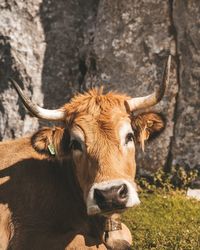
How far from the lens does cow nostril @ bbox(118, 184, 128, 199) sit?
639 cm

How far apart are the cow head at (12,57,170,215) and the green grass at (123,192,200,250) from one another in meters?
1.91

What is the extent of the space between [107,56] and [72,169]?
4442 mm

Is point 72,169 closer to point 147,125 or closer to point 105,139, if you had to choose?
point 105,139

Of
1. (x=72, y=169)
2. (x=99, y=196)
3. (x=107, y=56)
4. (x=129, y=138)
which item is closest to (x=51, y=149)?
(x=72, y=169)

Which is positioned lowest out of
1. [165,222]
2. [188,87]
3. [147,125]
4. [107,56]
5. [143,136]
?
[165,222]

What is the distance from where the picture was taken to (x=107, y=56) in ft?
38.5

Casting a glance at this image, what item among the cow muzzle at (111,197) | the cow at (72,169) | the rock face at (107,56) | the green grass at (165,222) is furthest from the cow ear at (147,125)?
the rock face at (107,56)

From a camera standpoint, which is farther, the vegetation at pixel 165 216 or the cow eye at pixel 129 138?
the vegetation at pixel 165 216

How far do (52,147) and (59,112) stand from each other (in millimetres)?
437

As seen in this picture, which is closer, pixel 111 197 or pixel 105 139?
pixel 111 197

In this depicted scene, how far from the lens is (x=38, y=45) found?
1255cm

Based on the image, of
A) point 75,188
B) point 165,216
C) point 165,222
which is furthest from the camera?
point 165,216

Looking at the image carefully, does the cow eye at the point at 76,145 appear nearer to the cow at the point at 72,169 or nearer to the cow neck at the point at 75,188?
the cow at the point at 72,169

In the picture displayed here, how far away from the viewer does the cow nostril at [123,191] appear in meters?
6.39
